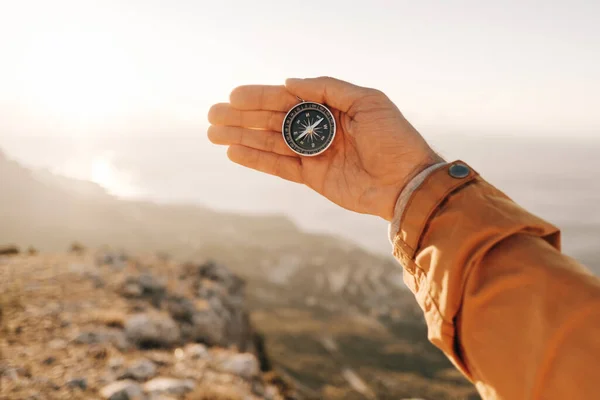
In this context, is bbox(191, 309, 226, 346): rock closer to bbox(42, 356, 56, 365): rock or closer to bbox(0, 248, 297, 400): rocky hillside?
bbox(0, 248, 297, 400): rocky hillside

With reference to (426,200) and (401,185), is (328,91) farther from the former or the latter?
(426,200)

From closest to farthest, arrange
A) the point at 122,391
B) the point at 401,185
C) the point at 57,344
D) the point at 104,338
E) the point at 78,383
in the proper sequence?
the point at 401,185
the point at 122,391
the point at 78,383
the point at 57,344
the point at 104,338

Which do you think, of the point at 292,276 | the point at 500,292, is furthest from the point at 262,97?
the point at 292,276

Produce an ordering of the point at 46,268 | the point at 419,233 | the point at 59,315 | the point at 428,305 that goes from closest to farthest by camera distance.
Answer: the point at 428,305 < the point at 419,233 < the point at 59,315 < the point at 46,268

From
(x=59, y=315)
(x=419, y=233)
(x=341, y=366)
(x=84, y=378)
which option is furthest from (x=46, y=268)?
(x=341, y=366)

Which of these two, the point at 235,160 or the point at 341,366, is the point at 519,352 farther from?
the point at 341,366

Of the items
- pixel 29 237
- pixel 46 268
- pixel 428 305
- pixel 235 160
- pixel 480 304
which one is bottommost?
pixel 29 237

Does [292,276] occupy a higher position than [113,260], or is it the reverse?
[113,260]
